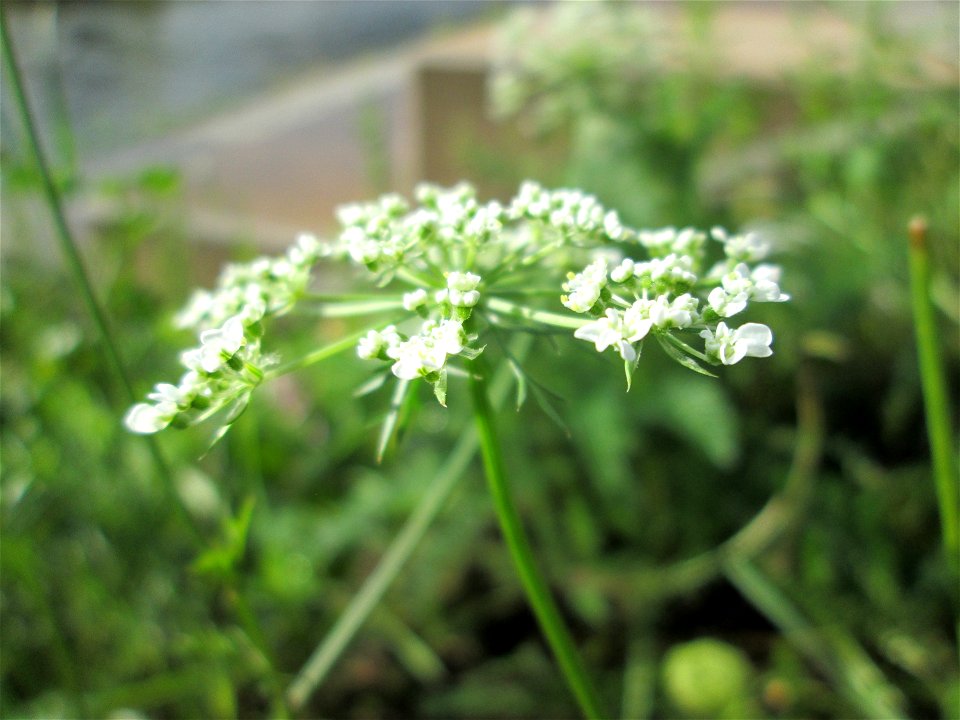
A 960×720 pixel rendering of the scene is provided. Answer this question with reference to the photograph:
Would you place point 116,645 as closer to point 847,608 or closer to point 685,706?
point 685,706

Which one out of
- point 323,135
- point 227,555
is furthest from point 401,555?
point 323,135

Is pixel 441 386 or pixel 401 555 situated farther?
pixel 401 555

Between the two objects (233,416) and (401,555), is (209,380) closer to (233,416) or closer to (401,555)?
(233,416)

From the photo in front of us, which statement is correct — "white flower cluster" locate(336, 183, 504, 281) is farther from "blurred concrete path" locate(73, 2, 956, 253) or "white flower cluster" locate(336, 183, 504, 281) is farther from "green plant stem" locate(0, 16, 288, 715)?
"blurred concrete path" locate(73, 2, 956, 253)

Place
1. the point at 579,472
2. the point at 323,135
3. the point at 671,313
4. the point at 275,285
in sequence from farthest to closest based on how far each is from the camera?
the point at 323,135, the point at 579,472, the point at 275,285, the point at 671,313

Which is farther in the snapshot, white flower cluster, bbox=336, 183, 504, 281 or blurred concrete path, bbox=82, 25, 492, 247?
blurred concrete path, bbox=82, 25, 492, 247

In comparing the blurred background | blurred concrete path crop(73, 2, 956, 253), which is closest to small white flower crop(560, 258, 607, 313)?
the blurred background

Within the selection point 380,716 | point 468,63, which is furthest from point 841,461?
point 468,63
